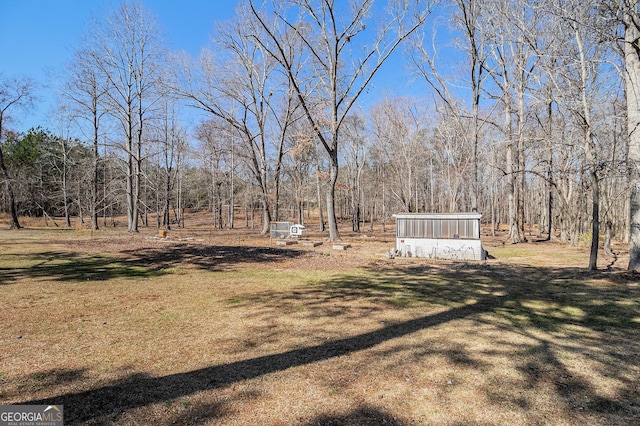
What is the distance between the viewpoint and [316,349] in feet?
14.3

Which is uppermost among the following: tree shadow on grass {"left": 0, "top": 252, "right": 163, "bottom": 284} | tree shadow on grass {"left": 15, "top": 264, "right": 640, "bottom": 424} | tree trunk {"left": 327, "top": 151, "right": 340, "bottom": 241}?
tree trunk {"left": 327, "top": 151, "right": 340, "bottom": 241}

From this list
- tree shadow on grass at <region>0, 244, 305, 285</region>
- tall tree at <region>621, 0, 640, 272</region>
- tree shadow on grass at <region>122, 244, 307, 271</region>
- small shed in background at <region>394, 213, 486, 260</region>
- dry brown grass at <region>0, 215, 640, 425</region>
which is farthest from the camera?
small shed in background at <region>394, 213, 486, 260</region>

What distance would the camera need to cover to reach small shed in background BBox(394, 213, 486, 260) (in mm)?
14617

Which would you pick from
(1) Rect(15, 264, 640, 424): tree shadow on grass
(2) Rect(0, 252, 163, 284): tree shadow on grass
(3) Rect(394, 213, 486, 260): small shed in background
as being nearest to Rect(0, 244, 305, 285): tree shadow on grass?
(2) Rect(0, 252, 163, 284): tree shadow on grass

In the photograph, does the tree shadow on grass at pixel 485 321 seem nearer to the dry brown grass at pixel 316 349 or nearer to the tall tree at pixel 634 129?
the dry brown grass at pixel 316 349

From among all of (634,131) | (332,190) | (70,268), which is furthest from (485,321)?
(332,190)

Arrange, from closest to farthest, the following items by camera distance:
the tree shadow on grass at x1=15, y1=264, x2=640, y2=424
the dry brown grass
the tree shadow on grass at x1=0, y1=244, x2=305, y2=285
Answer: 1. the dry brown grass
2. the tree shadow on grass at x1=15, y1=264, x2=640, y2=424
3. the tree shadow on grass at x1=0, y1=244, x2=305, y2=285

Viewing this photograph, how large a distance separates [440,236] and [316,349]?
1242 centimetres

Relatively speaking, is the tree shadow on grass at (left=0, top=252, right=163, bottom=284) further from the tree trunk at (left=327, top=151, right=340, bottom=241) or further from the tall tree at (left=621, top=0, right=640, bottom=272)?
the tall tree at (left=621, top=0, right=640, bottom=272)

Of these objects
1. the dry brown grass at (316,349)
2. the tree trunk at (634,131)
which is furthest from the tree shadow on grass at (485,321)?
the tree trunk at (634,131)

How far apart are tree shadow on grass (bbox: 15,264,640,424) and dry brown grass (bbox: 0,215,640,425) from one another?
0.02 m

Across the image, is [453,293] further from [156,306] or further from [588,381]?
[156,306]

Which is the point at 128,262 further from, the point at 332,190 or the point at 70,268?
the point at 332,190

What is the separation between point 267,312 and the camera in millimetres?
6051
